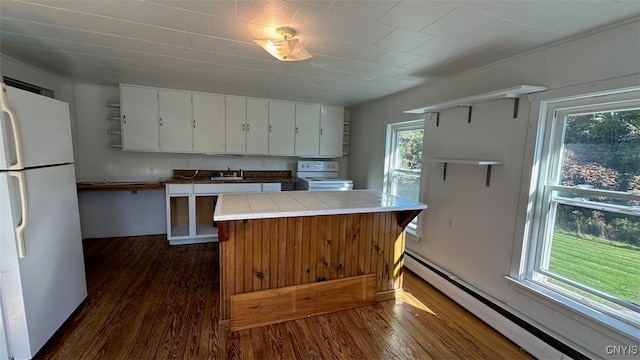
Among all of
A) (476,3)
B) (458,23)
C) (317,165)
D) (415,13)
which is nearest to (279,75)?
(415,13)

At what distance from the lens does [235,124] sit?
3918mm

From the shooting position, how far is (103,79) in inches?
127

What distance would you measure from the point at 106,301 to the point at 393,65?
3.29 metres

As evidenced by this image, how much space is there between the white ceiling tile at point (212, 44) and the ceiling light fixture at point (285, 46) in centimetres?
43

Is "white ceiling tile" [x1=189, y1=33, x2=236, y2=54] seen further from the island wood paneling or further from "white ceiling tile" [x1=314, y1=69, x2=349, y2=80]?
the island wood paneling

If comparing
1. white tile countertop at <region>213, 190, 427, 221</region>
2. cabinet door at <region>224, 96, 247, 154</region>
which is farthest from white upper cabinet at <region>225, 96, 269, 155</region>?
white tile countertop at <region>213, 190, 427, 221</region>

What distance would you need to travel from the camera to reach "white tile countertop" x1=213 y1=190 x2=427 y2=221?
1848 millimetres

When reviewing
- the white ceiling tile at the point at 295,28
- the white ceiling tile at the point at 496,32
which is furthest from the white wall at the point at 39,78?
the white ceiling tile at the point at 496,32

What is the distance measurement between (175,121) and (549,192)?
13.6 ft

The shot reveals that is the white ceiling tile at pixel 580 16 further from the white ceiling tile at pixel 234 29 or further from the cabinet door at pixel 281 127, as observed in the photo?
the cabinet door at pixel 281 127

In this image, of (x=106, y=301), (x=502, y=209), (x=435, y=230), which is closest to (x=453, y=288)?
(x=435, y=230)

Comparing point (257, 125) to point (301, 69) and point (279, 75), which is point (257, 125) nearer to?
point (279, 75)

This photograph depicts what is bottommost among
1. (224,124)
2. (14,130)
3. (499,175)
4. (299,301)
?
(299,301)

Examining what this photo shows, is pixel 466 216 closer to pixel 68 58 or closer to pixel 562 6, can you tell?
pixel 562 6
